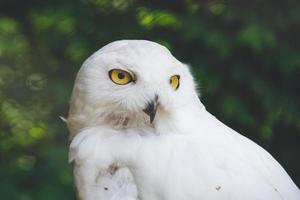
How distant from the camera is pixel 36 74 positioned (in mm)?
4445

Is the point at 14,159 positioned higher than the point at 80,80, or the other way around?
the point at 80,80

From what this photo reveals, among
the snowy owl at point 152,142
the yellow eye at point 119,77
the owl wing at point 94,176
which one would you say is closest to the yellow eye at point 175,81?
the snowy owl at point 152,142

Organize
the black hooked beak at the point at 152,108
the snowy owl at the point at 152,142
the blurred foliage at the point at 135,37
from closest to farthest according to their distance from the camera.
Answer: the snowy owl at the point at 152,142, the black hooked beak at the point at 152,108, the blurred foliage at the point at 135,37

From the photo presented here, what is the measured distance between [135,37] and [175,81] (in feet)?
5.62

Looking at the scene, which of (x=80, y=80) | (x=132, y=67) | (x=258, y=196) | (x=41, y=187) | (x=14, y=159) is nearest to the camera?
(x=258, y=196)

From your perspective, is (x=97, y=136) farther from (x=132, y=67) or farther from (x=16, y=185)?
(x=16, y=185)

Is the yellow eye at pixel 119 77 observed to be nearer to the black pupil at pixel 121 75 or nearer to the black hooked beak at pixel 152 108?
the black pupil at pixel 121 75

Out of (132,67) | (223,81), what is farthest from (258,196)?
(223,81)

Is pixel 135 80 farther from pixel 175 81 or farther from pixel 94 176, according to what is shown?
pixel 94 176

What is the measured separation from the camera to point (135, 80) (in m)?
2.76

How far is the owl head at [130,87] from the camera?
8.89 feet

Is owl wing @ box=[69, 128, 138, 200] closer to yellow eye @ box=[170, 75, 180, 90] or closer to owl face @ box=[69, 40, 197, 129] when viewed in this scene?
owl face @ box=[69, 40, 197, 129]

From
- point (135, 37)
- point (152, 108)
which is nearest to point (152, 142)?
point (152, 108)

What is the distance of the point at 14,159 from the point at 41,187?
57 cm
